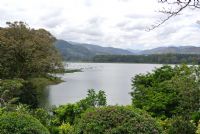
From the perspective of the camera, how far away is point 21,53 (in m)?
42.7

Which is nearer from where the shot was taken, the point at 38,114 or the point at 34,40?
the point at 38,114

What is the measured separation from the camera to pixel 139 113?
9.79 metres

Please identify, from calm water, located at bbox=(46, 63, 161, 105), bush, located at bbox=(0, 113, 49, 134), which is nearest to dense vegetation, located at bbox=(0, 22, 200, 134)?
bush, located at bbox=(0, 113, 49, 134)

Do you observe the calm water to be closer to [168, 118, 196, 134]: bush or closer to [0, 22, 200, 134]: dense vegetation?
[0, 22, 200, 134]: dense vegetation

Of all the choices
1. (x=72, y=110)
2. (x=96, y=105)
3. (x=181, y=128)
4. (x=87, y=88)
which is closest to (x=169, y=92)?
(x=96, y=105)

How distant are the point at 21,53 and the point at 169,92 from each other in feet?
85.4

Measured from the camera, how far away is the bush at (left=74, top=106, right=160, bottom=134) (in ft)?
29.5

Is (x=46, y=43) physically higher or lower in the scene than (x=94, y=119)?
higher

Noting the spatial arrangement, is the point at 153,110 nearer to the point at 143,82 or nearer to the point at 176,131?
the point at 143,82

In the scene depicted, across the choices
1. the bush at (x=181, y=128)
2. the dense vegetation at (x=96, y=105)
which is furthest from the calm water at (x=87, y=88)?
the bush at (x=181, y=128)

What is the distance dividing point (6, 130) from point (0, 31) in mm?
37301

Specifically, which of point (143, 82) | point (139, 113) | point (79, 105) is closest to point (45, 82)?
point (143, 82)

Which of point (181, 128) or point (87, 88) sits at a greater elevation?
point (181, 128)

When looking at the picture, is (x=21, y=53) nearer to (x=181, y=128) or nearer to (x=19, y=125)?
(x=181, y=128)
